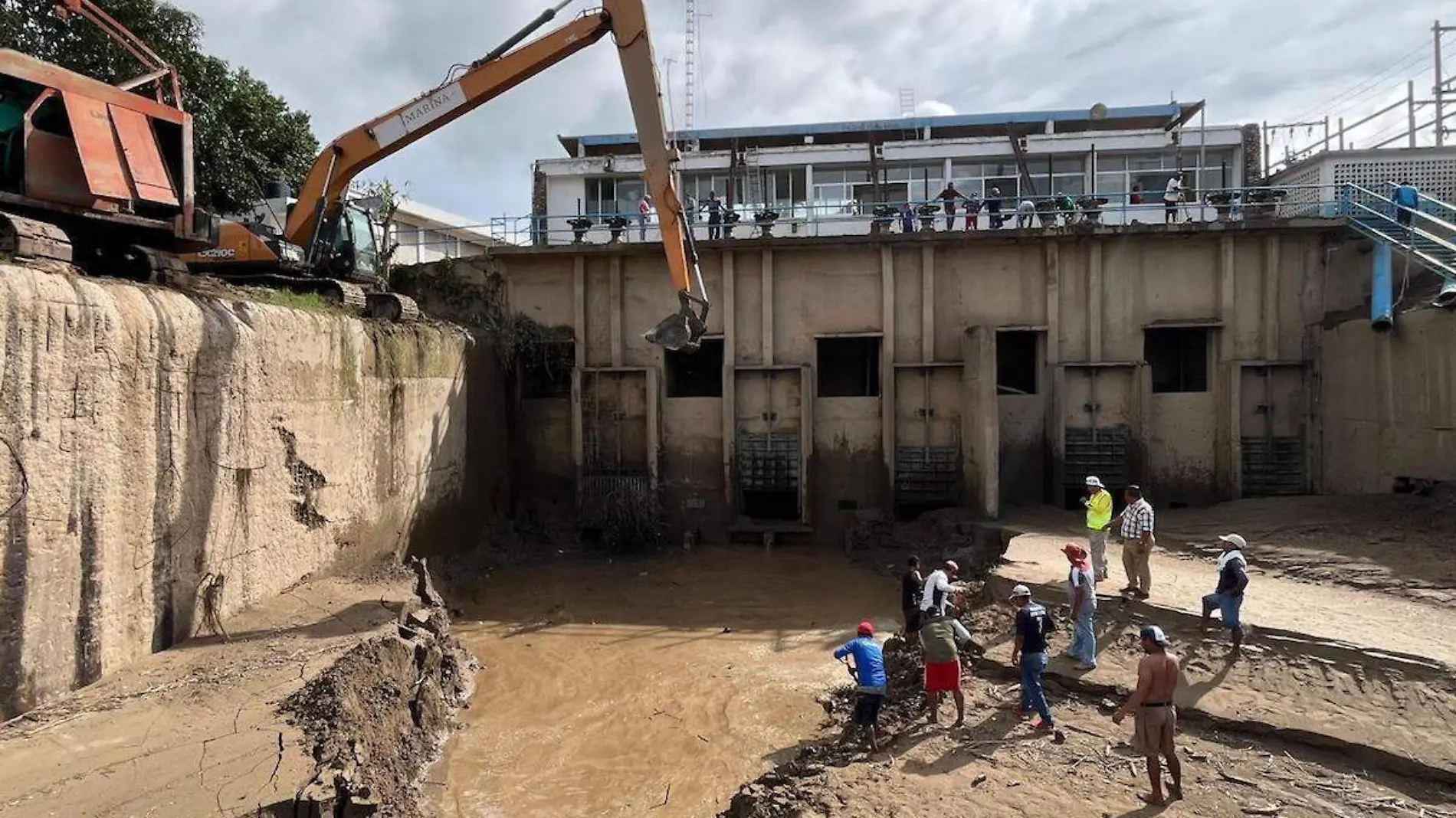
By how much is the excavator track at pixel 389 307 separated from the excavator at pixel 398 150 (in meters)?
0.02

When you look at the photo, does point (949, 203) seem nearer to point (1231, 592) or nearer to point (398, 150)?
point (398, 150)

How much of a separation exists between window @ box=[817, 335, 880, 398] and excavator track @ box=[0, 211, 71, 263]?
1215cm

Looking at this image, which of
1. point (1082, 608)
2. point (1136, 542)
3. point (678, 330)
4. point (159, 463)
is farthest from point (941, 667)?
point (159, 463)

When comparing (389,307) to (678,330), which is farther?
(389,307)

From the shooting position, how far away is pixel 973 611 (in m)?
9.42

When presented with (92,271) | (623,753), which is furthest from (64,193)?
(623,753)

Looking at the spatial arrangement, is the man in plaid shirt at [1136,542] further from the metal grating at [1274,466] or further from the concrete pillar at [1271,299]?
the concrete pillar at [1271,299]

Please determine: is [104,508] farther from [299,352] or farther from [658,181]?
[658,181]

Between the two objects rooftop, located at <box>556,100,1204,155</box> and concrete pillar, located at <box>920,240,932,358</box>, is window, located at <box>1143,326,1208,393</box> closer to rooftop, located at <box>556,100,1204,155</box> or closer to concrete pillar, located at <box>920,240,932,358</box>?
concrete pillar, located at <box>920,240,932,358</box>

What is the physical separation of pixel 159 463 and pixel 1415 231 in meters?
17.0

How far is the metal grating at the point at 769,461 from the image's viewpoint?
15062 millimetres

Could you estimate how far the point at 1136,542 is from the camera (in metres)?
8.37

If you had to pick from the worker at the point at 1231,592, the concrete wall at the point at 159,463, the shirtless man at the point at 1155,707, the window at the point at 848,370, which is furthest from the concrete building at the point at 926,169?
the shirtless man at the point at 1155,707

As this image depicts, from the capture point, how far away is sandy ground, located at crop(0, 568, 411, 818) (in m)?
4.96
